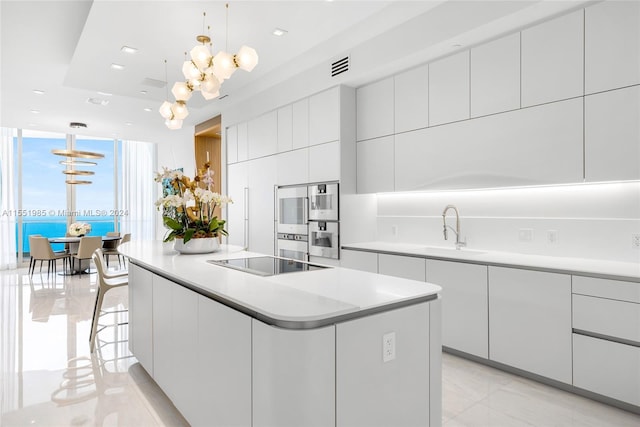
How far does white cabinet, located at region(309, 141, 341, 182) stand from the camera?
4.27 m

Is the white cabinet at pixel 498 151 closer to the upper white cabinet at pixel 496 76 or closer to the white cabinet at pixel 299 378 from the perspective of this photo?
the upper white cabinet at pixel 496 76

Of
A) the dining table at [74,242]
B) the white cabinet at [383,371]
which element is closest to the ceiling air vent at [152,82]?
the dining table at [74,242]

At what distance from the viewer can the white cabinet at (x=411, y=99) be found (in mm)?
3688

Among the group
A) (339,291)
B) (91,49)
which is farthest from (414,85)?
(91,49)

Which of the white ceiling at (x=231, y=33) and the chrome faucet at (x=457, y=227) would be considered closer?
the white ceiling at (x=231, y=33)

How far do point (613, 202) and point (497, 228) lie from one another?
888 mm

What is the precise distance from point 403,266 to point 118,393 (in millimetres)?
2459

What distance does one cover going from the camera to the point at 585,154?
2.70 m

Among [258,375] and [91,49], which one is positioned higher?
[91,49]

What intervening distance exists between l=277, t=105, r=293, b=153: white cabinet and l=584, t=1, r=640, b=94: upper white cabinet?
3203 mm

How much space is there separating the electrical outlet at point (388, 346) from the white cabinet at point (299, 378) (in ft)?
0.85

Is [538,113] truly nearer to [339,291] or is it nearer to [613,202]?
[613,202]

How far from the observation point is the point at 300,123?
477cm

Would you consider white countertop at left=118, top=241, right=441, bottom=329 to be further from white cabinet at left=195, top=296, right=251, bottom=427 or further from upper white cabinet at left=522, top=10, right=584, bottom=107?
upper white cabinet at left=522, top=10, right=584, bottom=107
